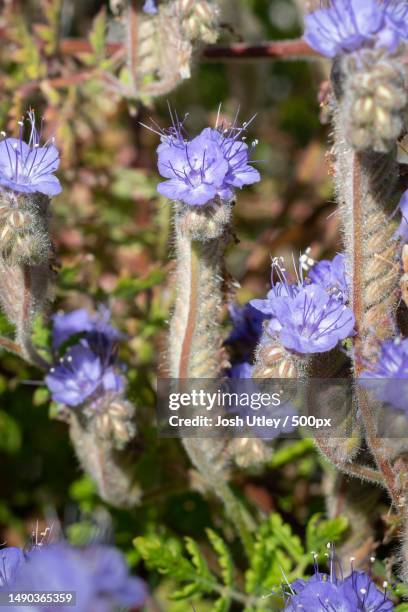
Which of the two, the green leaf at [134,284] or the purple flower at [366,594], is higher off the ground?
the green leaf at [134,284]

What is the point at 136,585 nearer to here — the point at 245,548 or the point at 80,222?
the point at 245,548

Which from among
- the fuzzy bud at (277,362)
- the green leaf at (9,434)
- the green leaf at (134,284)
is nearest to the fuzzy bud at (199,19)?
the green leaf at (134,284)

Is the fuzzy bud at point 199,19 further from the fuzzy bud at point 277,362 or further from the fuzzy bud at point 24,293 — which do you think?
the fuzzy bud at point 277,362

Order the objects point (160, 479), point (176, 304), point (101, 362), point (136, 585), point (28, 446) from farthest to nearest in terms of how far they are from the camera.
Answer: point (28, 446) → point (160, 479) → point (101, 362) → point (176, 304) → point (136, 585)

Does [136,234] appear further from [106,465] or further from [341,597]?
[341,597]

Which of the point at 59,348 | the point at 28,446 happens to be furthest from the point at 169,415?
the point at 28,446
